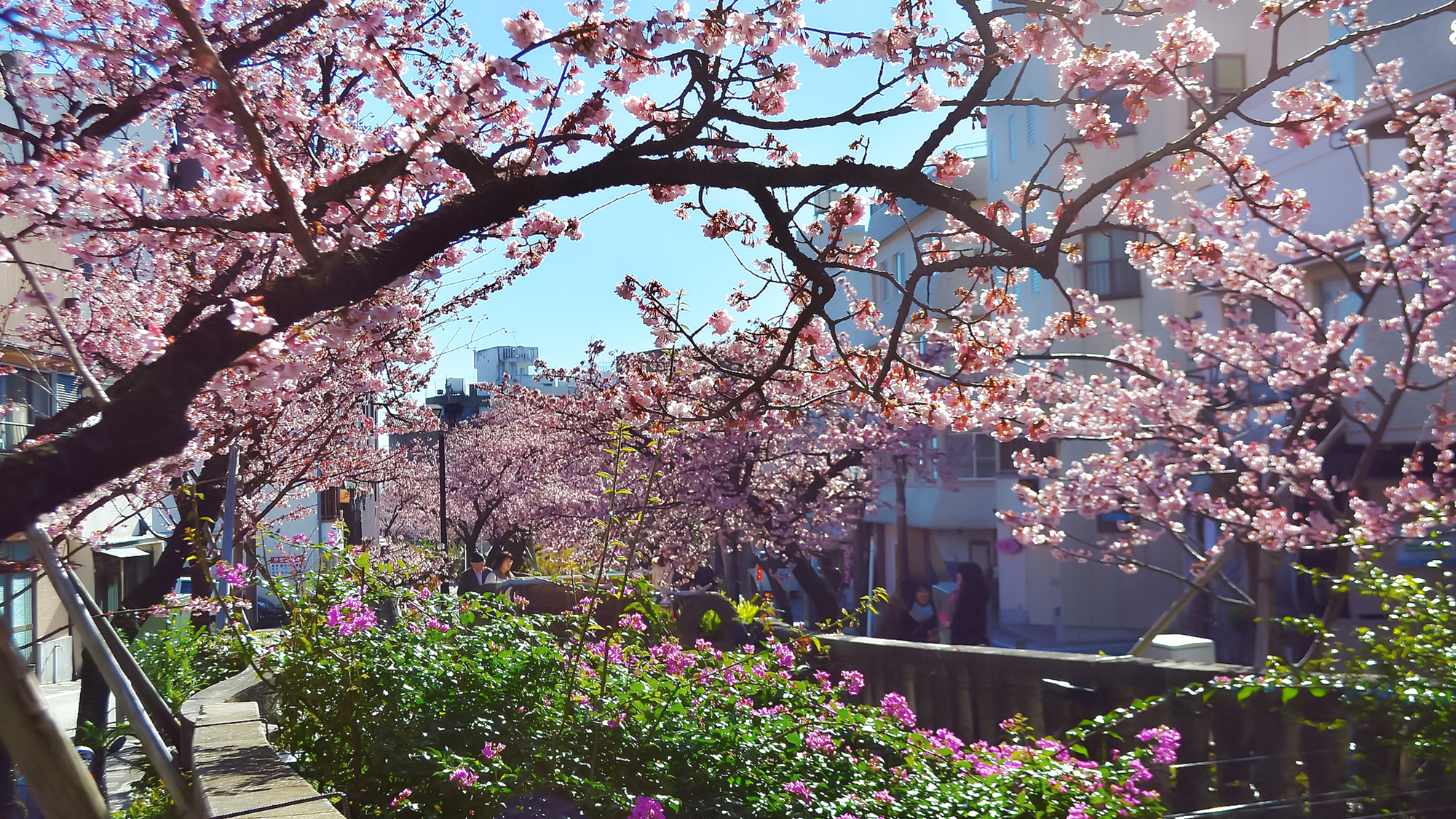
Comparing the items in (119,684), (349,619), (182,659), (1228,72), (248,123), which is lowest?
(182,659)

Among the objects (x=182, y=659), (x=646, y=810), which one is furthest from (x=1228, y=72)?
(x=646, y=810)

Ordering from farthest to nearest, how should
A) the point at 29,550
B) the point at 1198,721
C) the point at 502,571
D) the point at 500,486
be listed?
the point at 500,486
the point at 502,571
the point at 29,550
the point at 1198,721

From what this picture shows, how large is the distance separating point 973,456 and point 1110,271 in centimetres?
777

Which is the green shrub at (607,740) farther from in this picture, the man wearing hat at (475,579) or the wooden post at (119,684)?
the man wearing hat at (475,579)

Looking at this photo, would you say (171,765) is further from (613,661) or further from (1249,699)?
(1249,699)

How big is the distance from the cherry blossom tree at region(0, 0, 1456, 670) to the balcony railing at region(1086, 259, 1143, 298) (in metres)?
17.0

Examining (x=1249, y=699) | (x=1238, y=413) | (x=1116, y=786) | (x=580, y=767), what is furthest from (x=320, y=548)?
(x=1238, y=413)

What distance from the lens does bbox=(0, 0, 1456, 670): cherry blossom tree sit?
367 cm

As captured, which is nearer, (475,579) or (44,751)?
(44,751)

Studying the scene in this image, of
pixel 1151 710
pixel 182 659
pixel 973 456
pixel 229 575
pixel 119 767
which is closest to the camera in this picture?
pixel 229 575

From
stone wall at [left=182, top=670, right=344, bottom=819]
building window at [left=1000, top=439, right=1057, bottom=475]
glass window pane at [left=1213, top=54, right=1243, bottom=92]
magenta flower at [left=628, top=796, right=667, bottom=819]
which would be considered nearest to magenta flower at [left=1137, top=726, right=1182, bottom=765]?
magenta flower at [left=628, top=796, right=667, bottom=819]

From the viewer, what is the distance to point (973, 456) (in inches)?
1287

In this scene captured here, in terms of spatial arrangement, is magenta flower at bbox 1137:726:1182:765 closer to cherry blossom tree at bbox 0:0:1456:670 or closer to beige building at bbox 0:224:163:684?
cherry blossom tree at bbox 0:0:1456:670

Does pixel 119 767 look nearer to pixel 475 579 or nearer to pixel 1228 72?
pixel 475 579
